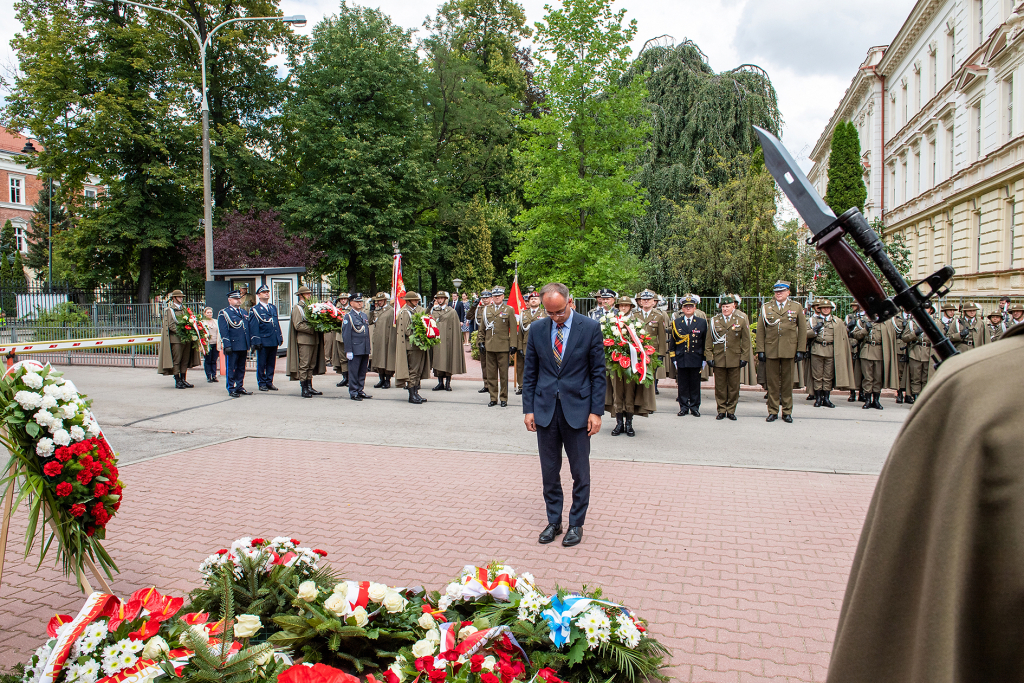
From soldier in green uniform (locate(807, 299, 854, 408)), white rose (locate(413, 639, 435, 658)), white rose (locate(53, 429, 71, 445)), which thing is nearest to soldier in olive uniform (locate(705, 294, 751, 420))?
soldier in green uniform (locate(807, 299, 854, 408))

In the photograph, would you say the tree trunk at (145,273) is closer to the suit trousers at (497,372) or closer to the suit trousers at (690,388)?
the suit trousers at (497,372)

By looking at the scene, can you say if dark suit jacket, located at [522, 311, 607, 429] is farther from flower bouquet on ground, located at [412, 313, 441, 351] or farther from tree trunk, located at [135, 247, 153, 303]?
tree trunk, located at [135, 247, 153, 303]

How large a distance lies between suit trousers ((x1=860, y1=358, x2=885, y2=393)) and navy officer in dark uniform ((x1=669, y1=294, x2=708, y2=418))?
3670 mm

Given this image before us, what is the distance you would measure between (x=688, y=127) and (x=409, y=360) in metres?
16.4

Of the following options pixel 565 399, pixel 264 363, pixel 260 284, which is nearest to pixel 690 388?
pixel 565 399

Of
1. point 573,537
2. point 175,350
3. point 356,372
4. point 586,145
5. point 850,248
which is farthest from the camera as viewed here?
point 586,145

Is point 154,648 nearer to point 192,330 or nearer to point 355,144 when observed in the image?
point 192,330

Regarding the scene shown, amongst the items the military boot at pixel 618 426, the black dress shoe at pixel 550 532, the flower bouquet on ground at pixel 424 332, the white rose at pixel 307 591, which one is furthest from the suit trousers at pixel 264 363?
the white rose at pixel 307 591

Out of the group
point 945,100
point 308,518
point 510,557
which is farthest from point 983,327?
point 945,100

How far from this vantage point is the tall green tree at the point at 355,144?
32188 mm

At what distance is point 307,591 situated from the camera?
3.83 metres

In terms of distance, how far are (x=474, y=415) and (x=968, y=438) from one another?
11.6 metres

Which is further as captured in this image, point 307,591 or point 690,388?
point 690,388

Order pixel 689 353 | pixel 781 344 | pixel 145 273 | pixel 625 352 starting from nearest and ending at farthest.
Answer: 1. pixel 625 352
2. pixel 781 344
3. pixel 689 353
4. pixel 145 273
